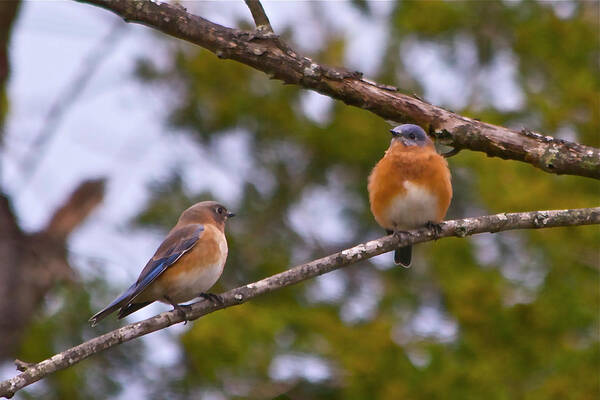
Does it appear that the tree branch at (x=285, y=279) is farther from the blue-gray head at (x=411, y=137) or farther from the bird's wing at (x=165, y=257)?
the blue-gray head at (x=411, y=137)

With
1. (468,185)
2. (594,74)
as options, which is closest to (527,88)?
(594,74)

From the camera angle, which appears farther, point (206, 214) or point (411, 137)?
point (206, 214)

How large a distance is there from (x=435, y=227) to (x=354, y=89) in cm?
134

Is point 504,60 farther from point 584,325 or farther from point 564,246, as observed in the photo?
point 584,325

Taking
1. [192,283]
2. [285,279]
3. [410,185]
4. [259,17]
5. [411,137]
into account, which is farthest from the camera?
[411,137]

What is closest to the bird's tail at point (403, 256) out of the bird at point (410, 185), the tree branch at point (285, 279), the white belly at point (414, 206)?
the bird at point (410, 185)

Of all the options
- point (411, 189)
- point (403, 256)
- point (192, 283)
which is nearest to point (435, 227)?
point (411, 189)

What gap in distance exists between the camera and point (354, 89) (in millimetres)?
4863

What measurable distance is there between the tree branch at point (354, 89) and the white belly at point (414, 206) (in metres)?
1.18

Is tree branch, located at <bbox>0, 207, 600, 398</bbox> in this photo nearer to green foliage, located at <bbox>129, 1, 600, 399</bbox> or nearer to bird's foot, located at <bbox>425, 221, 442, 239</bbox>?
bird's foot, located at <bbox>425, 221, 442, 239</bbox>

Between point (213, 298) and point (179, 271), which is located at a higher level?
point (179, 271)

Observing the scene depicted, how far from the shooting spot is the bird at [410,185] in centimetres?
629

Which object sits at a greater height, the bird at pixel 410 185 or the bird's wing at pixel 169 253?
the bird at pixel 410 185

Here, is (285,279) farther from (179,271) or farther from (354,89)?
(179,271)
